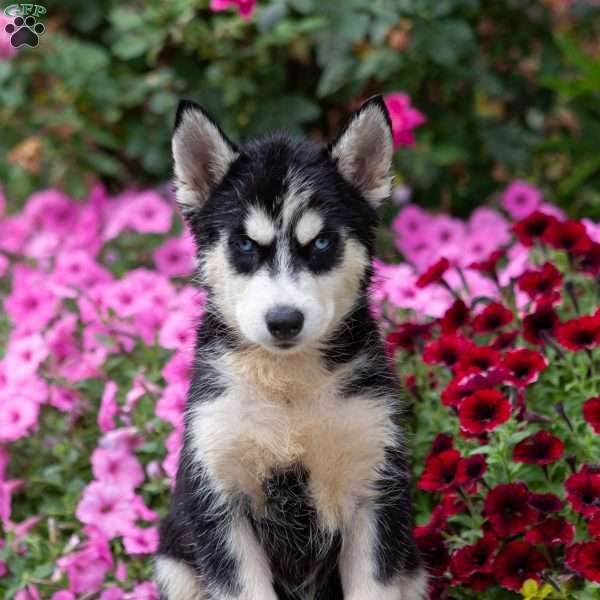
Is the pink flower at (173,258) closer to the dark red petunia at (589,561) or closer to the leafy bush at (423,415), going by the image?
the leafy bush at (423,415)

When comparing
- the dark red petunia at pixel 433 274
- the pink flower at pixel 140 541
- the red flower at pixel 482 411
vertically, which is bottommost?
the pink flower at pixel 140 541

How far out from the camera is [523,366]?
376 centimetres

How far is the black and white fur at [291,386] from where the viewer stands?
131 inches

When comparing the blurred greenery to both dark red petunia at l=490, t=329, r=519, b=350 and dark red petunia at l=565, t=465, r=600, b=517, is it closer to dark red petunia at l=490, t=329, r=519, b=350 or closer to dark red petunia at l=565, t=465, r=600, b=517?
dark red petunia at l=490, t=329, r=519, b=350

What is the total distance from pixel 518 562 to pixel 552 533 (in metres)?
0.15

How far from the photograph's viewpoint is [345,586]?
3484 millimetres

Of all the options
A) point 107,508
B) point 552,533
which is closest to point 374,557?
point 552,533

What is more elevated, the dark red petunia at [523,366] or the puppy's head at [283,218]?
the puppy's head at [283,218]

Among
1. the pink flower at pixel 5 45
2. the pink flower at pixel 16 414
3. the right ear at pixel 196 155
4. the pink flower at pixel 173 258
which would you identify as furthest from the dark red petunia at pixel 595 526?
the pink flower at pixel 5 45

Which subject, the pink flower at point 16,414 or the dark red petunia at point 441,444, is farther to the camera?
the pink flower at point 16,414

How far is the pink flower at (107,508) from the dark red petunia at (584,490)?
1.65 meters

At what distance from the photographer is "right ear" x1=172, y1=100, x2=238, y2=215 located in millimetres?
3422

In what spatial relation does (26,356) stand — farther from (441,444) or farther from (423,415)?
(441,444)

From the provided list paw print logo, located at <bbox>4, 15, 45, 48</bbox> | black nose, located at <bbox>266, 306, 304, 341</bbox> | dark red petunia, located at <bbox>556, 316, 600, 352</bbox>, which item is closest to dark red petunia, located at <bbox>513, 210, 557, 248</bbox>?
dark red petunia, located at <bbox>556, 316, 600, 352</bbox>
